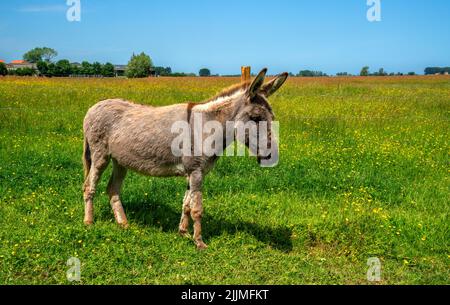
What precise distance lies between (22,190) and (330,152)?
273 inches

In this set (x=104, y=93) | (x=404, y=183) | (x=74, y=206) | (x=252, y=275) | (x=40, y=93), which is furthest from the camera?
(x=104, y=93)

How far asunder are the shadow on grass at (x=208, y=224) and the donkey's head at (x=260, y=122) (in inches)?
51.6

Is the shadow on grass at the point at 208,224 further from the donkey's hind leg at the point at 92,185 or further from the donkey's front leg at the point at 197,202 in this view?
the donkey's hind leg at the point at 92,185

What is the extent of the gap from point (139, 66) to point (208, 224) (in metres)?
44.0

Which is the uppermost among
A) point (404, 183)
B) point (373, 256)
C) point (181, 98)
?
point (181, 98)

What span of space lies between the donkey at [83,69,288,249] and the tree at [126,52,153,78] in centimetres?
3765

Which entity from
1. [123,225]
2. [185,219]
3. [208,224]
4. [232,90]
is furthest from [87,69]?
[232,90]

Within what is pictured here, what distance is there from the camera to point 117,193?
6.72 metres

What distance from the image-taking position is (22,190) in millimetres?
7652

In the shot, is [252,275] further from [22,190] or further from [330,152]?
[330,152]

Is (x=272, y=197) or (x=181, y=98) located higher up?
(x=181, y=98)

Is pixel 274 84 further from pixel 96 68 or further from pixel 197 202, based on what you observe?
pixel 96 68

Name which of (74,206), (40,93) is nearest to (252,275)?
(74,206)

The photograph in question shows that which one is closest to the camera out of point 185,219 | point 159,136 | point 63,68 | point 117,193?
point 159,136
